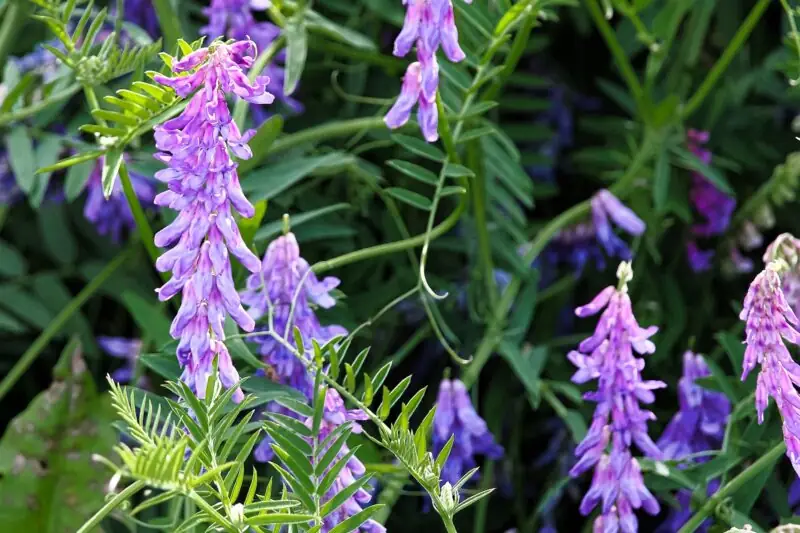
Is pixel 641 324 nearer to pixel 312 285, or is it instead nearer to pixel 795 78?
pixel 795 78

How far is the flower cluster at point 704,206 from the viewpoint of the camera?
147cm

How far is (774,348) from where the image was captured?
0.84 m

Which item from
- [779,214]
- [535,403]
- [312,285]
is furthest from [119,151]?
[779,214]

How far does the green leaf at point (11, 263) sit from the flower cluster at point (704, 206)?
0.87m

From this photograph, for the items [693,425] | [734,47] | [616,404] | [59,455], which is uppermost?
[734,47]

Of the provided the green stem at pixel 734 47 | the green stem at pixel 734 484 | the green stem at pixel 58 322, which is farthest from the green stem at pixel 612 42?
the green stem at pixel 58 322

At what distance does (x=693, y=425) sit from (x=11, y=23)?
0.90 meters

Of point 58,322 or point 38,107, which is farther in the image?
point 58,322

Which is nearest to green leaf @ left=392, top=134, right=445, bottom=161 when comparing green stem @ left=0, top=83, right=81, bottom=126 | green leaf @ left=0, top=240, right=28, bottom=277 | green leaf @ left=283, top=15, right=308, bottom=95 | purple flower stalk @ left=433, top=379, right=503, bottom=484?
green leaf @ left=283, top=15, right=308, bottom=95

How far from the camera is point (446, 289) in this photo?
1361mm

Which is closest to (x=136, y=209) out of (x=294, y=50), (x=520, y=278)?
(x=294, y=50)

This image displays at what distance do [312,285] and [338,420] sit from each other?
0.52 feet

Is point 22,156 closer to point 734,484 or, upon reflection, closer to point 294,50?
point 294,50

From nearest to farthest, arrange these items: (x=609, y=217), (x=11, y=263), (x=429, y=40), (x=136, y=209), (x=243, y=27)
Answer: (x=429, y=40) < (x=136, y=209) < (x=243, y=27) < (x=609, y=217) < (x=11, y=263)
